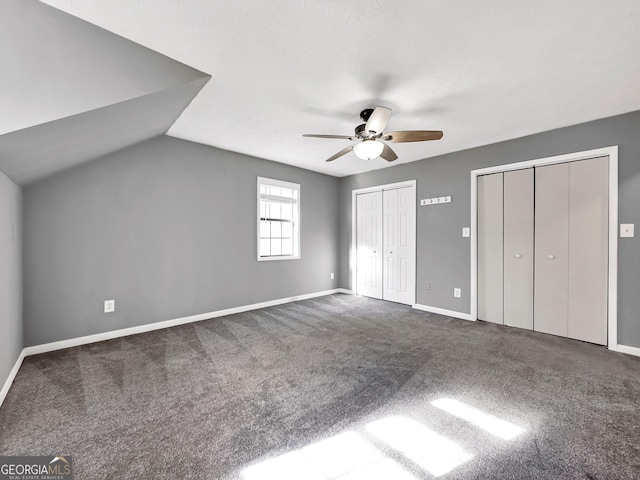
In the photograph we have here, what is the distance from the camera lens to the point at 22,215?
8.86 feet

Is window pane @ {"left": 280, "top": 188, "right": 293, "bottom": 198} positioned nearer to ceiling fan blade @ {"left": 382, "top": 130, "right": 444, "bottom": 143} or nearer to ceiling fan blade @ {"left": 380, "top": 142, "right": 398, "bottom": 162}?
ceiling fan blade @ {"left": 380, "top": 142, "right": 398, "bottom": 162}

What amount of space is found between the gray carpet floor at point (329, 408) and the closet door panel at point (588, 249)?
278 mm

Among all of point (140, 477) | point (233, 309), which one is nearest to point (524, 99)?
point (140, 477)

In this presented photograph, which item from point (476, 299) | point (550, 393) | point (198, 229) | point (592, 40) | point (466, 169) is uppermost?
point (592, 40)

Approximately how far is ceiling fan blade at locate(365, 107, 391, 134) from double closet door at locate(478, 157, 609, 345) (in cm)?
230

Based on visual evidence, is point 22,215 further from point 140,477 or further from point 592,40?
point 592,40

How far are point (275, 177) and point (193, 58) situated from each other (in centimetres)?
→ 275

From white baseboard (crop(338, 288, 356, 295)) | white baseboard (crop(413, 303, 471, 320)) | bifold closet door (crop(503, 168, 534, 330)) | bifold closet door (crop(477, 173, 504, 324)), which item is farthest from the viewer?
white baseboard (crop(338, 288, 356, 295))

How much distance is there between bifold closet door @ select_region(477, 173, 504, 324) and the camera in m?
3.78

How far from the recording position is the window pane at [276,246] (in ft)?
15.9

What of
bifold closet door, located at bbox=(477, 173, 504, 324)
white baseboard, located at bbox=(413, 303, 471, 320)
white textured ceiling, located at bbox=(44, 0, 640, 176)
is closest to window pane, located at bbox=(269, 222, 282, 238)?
white textured ceiling, located at bbox=(44, 0, 640, 176)

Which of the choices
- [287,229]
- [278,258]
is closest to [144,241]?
[278,258]

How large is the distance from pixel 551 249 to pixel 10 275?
5.46 metres

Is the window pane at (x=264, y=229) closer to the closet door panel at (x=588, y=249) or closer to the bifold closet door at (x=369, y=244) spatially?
the bifold closet door at (x=369, y=244)
